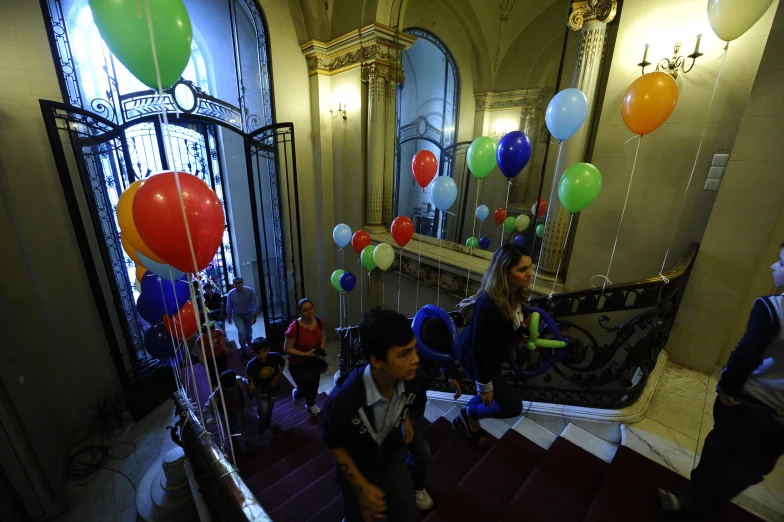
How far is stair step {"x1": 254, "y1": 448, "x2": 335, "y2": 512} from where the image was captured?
7.68 ft

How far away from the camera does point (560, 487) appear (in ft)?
6.08

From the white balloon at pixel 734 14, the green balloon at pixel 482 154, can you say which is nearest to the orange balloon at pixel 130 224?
the green balloon at pixel 482 154

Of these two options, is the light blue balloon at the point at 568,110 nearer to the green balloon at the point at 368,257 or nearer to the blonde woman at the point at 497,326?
the blonde woman at the point at 497,326

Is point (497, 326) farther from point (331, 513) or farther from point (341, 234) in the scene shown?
point (341, 234)

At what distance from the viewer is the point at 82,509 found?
353 centimetres

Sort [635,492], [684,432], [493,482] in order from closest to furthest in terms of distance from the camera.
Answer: [635,492] < [493,482] < [684,432]

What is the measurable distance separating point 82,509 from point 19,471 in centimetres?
91

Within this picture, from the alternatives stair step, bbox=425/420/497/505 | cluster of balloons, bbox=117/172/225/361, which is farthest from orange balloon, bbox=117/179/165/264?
stair step, bbox=425/420/497/505

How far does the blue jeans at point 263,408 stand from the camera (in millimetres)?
3370

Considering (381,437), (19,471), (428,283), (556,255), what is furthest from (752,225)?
(19,471)

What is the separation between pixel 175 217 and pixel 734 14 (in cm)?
378

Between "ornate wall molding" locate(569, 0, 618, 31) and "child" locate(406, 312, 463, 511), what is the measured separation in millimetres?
3448

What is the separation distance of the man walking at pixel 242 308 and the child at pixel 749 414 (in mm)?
5742

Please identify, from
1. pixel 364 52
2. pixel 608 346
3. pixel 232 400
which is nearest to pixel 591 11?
pixel 608 346
